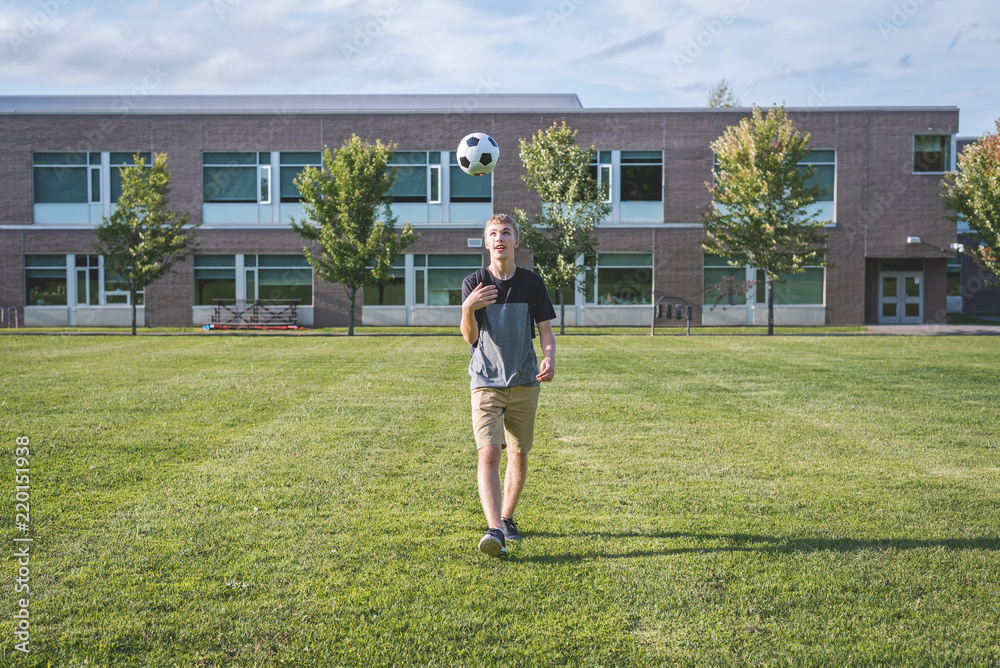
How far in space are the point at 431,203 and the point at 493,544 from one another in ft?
109

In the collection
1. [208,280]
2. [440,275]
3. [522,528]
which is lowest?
[522,528]

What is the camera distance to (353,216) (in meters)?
29.3

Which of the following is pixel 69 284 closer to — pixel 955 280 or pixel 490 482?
pixel 490 482

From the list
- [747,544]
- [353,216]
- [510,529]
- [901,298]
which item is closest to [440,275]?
[353,216]

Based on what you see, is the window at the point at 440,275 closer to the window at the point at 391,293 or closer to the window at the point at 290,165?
the window at the point at 391,293

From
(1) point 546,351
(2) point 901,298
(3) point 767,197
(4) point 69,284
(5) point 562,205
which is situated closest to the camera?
(1) point 546,351

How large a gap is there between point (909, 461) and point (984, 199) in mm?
28032

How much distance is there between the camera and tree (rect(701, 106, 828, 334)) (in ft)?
101

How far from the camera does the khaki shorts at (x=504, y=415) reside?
204 inches

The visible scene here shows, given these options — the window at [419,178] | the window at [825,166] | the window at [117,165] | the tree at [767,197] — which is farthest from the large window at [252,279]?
the window at [825,166]

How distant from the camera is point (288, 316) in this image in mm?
37344

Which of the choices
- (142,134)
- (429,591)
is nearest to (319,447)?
(429,591)

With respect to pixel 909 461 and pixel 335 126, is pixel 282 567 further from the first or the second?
pixel 335 126

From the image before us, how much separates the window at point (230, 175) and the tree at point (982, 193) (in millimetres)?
28421
